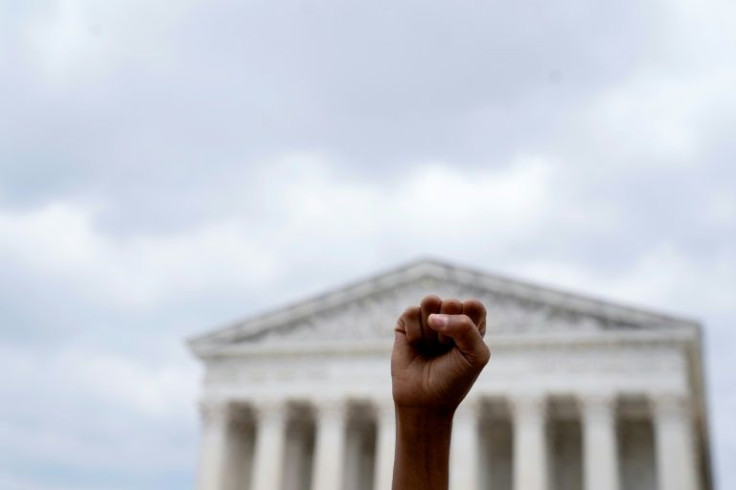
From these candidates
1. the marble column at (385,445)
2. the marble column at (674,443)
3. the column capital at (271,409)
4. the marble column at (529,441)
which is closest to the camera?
the marble column at (674,443)

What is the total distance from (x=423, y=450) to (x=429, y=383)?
0.26 metres

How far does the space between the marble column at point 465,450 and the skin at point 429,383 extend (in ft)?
125

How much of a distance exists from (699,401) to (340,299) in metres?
16.5

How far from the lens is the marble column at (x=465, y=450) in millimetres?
41531

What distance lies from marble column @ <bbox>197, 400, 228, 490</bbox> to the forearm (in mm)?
43010

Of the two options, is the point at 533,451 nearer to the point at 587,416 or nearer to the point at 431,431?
the point at 587,416

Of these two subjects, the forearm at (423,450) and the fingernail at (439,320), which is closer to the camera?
the fingernail at (439,320)

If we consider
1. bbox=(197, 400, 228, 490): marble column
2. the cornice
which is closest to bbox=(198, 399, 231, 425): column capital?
bbox=(197, 400, 228, 490): marble column

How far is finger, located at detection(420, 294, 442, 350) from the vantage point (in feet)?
11.0

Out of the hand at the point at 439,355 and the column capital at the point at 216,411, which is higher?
the column capital at the point at 216,411

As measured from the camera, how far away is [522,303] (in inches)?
1702

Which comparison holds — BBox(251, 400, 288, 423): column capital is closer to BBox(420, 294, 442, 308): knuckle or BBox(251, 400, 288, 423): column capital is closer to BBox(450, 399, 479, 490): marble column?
BBox(450, 399, 479, 490): marble column

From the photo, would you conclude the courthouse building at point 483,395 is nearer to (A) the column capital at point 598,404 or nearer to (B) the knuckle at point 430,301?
(A) the column capital at point 598,404

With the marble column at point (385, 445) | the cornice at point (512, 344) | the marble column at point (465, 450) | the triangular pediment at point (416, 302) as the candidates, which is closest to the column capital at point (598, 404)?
the cornice at point (512, 344)
